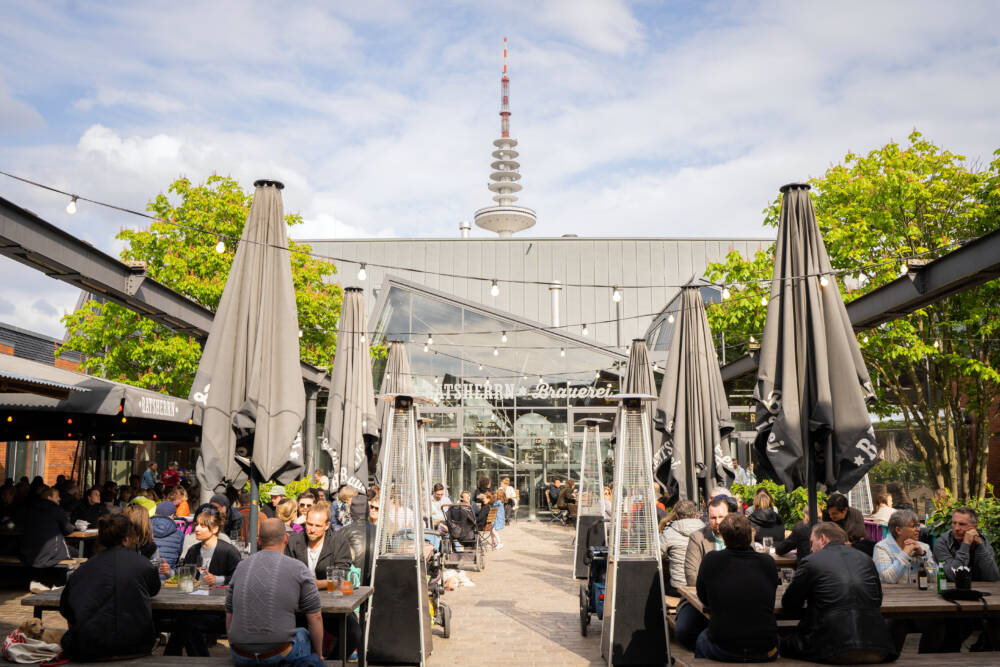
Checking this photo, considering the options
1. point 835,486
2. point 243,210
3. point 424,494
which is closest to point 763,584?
point 835,486

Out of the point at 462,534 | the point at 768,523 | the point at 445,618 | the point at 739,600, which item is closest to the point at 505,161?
the point at 462,534

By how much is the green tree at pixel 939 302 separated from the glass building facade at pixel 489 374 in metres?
7.23

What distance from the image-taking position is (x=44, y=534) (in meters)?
9.29

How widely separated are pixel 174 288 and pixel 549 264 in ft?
76.3

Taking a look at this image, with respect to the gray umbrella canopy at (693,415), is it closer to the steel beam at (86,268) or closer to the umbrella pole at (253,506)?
the umbrella pole at (253,506)

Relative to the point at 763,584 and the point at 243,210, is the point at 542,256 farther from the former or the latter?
the point at 763,584

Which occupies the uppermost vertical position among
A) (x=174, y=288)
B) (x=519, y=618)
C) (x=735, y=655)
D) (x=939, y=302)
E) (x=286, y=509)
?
(x=174, y=288)

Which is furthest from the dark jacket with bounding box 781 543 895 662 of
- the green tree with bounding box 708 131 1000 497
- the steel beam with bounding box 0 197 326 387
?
the green tree with bounding box 708 131 1000 497

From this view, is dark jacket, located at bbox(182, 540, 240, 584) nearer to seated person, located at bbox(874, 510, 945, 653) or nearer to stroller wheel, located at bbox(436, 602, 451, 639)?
stroller wheel, located at bbox(436, 602, 451, 639)

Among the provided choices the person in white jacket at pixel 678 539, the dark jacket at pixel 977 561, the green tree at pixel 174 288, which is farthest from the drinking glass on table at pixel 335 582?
the green tree at pixel 174 288

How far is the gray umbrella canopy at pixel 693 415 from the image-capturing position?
945cm

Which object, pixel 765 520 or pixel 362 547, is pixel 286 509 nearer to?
pixel 362 547

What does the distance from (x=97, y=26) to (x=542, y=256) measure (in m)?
30.7

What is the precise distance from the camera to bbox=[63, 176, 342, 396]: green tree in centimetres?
1781
